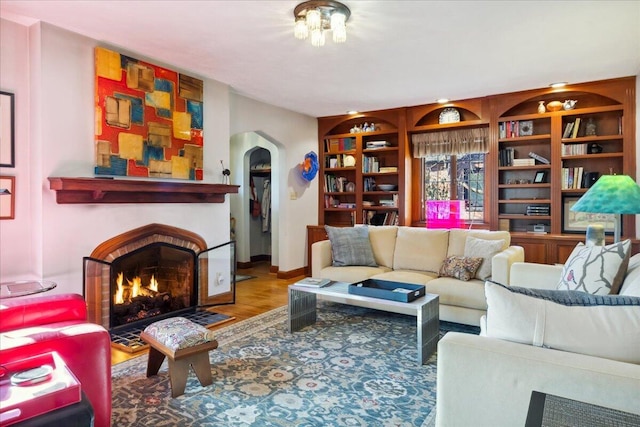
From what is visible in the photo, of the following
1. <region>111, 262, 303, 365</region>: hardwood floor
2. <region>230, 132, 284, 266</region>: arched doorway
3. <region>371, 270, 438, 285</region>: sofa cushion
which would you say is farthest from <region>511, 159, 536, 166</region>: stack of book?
<region>111, 262, 303, 365</region>: hardwood floor

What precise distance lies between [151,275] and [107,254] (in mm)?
650

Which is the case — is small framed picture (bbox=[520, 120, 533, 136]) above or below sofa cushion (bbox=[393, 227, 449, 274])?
above

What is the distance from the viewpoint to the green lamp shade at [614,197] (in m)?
2.85

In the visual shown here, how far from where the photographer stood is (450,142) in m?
5.64

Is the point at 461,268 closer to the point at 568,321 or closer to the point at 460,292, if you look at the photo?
the point at 460,292

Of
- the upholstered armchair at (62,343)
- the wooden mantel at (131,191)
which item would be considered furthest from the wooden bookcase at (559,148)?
the upholstered armchair at (62,343)

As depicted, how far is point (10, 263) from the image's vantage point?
9.71 ft

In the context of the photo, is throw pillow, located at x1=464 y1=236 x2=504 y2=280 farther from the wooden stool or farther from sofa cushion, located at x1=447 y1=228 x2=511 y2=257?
the wooden stool

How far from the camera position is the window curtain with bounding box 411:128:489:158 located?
539 centimetres

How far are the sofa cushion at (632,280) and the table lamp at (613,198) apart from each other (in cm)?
87

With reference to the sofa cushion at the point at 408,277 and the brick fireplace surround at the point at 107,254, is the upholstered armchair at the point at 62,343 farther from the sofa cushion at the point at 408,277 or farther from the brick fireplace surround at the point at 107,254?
the sofa cushion at the point at 408,277

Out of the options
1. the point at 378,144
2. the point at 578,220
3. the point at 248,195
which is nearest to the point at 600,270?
the point at 578,220

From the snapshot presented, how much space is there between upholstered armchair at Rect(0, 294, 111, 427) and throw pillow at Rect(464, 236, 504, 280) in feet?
10.1

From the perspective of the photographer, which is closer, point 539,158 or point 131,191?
point 131,191
